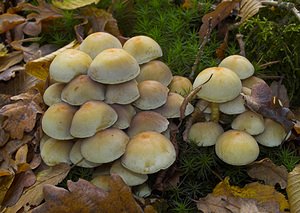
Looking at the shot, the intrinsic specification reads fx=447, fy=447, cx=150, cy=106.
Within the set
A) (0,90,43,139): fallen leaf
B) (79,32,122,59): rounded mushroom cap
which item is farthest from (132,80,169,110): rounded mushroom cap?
(0,90,43,139): fallen leaf

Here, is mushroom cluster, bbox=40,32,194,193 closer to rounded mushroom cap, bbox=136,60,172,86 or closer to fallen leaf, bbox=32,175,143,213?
rounded mushroom cap, bbox=136,60,172,86

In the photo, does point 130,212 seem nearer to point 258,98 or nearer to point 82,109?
point 82,109

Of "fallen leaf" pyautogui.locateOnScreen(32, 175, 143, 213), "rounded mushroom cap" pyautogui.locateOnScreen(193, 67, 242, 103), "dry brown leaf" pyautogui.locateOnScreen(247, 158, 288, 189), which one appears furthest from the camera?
"dry brown leaf" pyautogui.locateOnScreen(247, 158, 288, 189)

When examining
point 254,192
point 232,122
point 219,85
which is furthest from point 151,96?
point 254,192

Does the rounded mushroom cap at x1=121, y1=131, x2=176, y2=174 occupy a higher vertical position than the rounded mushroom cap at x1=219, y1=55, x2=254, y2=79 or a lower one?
lower

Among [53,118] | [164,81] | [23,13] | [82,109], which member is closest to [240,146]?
[164,81]

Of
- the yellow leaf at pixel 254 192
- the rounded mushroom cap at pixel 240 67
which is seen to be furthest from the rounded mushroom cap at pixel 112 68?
the yellow leaf at pixel 254 192

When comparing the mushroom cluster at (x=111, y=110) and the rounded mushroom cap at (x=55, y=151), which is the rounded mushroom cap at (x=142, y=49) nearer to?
the mushroom cluster at (x=111, y=110)
